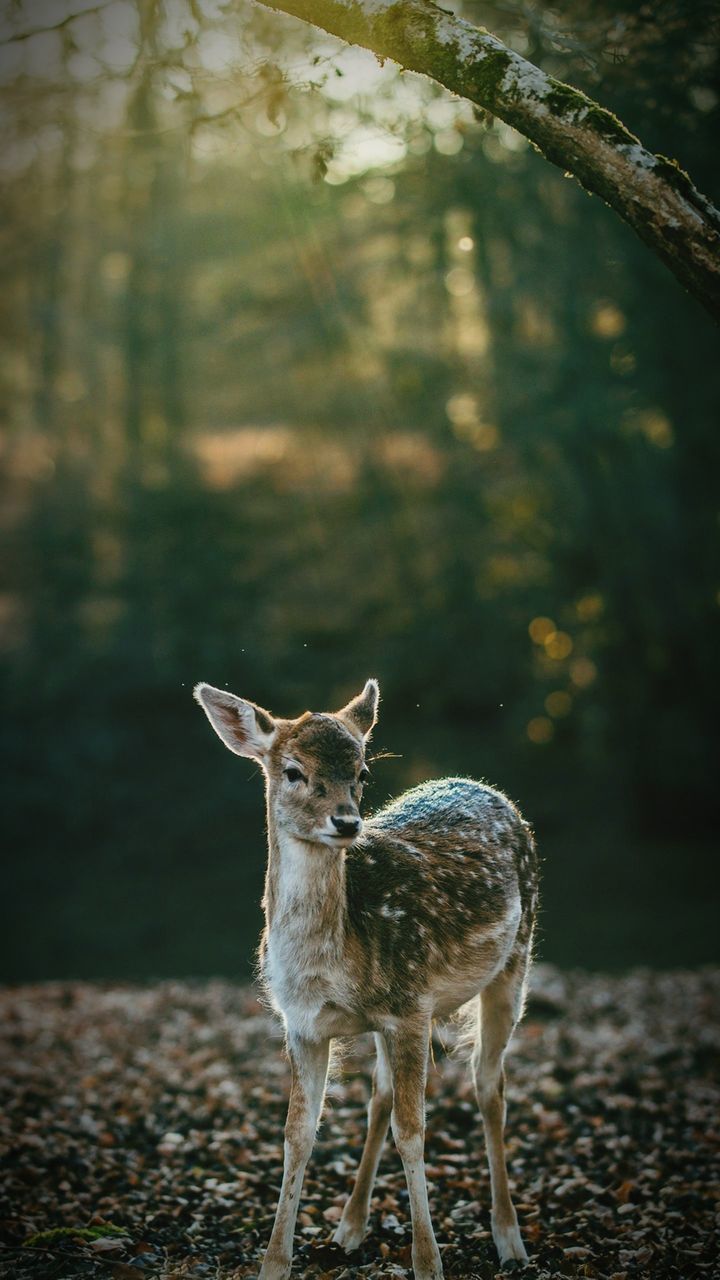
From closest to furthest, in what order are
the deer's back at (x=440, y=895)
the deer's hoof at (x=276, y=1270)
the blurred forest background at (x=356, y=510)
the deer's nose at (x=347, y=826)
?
the deer's nose at (x=347, y=826), the deer's hoof at (x=276, y=1270), the deer's back at (x=440, y=895), the blurred forest background at (x=356, y=510)

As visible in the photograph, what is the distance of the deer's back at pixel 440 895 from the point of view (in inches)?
195

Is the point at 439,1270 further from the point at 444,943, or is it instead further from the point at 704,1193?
the point at 704,1193

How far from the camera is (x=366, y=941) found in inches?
194

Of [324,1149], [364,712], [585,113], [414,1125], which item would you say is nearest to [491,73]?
[585,113]

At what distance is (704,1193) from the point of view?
6090mm

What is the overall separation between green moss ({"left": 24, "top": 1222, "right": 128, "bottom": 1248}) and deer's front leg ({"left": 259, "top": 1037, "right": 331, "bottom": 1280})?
39.5 inches

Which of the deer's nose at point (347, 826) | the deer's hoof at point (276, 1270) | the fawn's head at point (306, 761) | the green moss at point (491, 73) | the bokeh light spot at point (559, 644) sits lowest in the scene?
the deer's hoof at point (276, 1270)

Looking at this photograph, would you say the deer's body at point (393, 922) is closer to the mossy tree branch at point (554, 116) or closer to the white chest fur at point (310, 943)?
the white chest fur at point (310, 943)

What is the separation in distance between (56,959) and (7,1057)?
535 centimetres

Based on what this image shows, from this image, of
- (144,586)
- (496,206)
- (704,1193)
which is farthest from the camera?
(144,586)

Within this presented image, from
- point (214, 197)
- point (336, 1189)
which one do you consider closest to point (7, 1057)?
point (336, 1189)

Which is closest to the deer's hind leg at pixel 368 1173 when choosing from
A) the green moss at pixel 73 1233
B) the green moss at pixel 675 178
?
the green moss at pixel 73 1233

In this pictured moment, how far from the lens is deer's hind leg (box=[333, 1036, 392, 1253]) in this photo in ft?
17.8

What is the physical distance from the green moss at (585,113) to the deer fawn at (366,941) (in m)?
2.61
